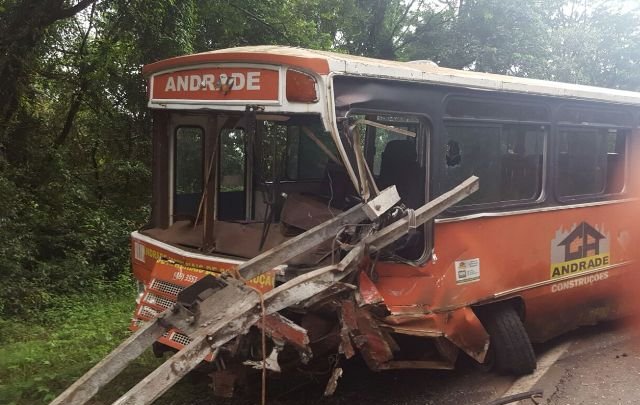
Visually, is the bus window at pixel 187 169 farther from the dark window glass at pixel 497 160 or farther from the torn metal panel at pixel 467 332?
the torn metal panel at pixel 467 332

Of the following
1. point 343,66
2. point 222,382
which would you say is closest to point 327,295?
point 222,382

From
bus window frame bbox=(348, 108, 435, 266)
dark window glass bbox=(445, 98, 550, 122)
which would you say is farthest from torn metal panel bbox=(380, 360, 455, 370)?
dark window glass bbox=(445, 98, 550, 122)

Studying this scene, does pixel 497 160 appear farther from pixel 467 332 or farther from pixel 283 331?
pixel 283 331

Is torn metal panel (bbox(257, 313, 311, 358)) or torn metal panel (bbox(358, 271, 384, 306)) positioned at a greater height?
torn metal panel (bbox(358, 271, 384, 306))

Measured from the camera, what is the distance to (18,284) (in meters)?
8.38

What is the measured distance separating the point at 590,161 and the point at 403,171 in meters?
2.33

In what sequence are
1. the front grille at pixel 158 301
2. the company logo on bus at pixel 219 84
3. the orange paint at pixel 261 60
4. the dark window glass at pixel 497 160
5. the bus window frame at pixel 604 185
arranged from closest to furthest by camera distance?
the orange paint at pixel 261 60 → the company logo on bus at pixel 219 84 → the front grille at pixel 158 301 → the dark window glass at pixel 497 160 → the bus window frame at pixel 604 185

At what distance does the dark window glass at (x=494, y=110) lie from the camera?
187 inches

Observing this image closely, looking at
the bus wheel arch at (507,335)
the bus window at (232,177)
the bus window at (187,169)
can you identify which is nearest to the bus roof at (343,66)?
the bus window at (187,169)

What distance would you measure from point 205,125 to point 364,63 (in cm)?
198

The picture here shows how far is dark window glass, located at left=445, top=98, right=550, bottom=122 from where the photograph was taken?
15.6 feet

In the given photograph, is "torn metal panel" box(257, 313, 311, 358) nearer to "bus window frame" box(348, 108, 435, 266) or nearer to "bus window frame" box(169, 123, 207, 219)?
"bus window frame" box(348, 108, 435, 266)

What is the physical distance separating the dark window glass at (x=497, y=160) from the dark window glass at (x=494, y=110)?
8 cm

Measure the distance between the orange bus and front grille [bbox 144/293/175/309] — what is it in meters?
0.02
